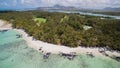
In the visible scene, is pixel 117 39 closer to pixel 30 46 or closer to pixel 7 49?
pixel 30 46

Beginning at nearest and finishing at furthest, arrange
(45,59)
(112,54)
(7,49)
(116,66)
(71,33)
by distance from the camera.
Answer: (116,66), (45,59), (112,54), (7,49), (71,33)

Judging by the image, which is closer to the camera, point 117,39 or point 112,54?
point 112,54

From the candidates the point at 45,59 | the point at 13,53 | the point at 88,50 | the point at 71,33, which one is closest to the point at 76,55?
the point at 88,50

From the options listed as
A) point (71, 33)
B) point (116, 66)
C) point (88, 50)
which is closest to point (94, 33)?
point (71, 33)

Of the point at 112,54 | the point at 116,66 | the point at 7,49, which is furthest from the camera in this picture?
the point at 7,49

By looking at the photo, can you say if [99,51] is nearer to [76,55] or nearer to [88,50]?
[88,50]

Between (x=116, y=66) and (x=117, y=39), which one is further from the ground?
(x=117, y=39)

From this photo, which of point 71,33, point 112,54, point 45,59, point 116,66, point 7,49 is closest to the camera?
point 116,66

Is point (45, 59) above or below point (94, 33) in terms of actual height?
below

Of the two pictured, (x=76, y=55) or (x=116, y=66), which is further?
(x=76, y=55)
